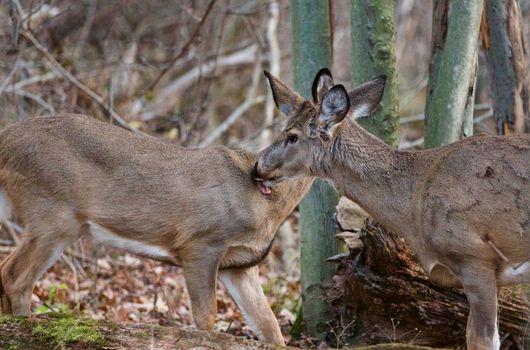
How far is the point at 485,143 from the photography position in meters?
6.94

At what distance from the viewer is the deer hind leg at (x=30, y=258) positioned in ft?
23.9

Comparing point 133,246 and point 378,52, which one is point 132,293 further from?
point 378,52

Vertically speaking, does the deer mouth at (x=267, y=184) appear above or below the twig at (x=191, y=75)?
below

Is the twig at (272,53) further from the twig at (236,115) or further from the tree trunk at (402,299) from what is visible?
the tree trunk at (402,299)

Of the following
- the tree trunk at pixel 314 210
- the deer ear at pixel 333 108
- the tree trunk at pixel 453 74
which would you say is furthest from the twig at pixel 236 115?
the deer ear at pixel 333 108

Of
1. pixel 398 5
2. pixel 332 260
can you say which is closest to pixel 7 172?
pixel 332 260

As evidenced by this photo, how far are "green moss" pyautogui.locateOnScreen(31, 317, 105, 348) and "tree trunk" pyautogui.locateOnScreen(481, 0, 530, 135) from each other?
497 cm

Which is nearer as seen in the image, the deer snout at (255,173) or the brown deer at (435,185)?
the brown deer at (435,185)

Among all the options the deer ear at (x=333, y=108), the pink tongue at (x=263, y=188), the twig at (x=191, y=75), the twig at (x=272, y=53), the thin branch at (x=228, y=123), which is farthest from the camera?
the twig at (x=191, y=75)

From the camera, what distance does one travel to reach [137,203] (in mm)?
7836

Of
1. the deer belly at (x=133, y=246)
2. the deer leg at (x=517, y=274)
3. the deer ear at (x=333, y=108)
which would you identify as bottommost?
the deer leg at (x=517, y=274)

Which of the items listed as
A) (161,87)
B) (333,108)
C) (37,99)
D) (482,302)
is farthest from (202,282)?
(161,87)

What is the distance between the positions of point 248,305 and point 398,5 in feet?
41.9

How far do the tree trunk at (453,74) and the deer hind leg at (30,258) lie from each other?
342cm
